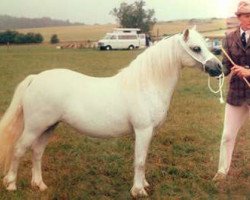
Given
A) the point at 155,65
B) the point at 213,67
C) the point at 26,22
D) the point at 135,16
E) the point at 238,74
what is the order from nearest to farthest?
the point at 213,67
the point at 155,65
the point at 238,74
the point at 26,22
the point at 135,16

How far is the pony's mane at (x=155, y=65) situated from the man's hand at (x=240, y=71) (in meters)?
0.54

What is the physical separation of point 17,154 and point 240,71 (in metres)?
2.22

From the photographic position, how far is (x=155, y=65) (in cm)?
385

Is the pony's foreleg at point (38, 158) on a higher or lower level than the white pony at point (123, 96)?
lower

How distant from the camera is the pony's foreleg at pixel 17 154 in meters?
4.04

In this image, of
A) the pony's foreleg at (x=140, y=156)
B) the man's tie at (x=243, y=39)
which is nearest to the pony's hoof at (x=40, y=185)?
the pony's foreleg at (x=140, y=156)

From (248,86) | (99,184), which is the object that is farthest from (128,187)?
(248,86)

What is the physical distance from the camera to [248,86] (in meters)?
4.13

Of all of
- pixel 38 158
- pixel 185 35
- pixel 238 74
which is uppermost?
pixel 185 35

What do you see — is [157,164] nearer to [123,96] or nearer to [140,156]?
[140,156]

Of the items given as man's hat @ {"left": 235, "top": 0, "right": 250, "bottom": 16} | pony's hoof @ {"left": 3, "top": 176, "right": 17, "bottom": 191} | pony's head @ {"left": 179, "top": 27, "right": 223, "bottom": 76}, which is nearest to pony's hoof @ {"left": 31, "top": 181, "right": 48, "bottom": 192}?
pony's hoof @ {"left": 3, "top": 176, "right": 17, "bottom": 191}

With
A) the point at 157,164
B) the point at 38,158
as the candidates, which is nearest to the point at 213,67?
the point at 157,164

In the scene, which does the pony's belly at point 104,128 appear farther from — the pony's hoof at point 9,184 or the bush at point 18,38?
the bush at point 18,38

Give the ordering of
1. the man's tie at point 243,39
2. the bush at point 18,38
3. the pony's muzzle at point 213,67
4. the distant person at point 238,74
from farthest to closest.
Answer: the bush at point 18,38 → the man's tie at point 243,39 → the distant person at point 238,74 → the pony's muzzle at point 213,67
